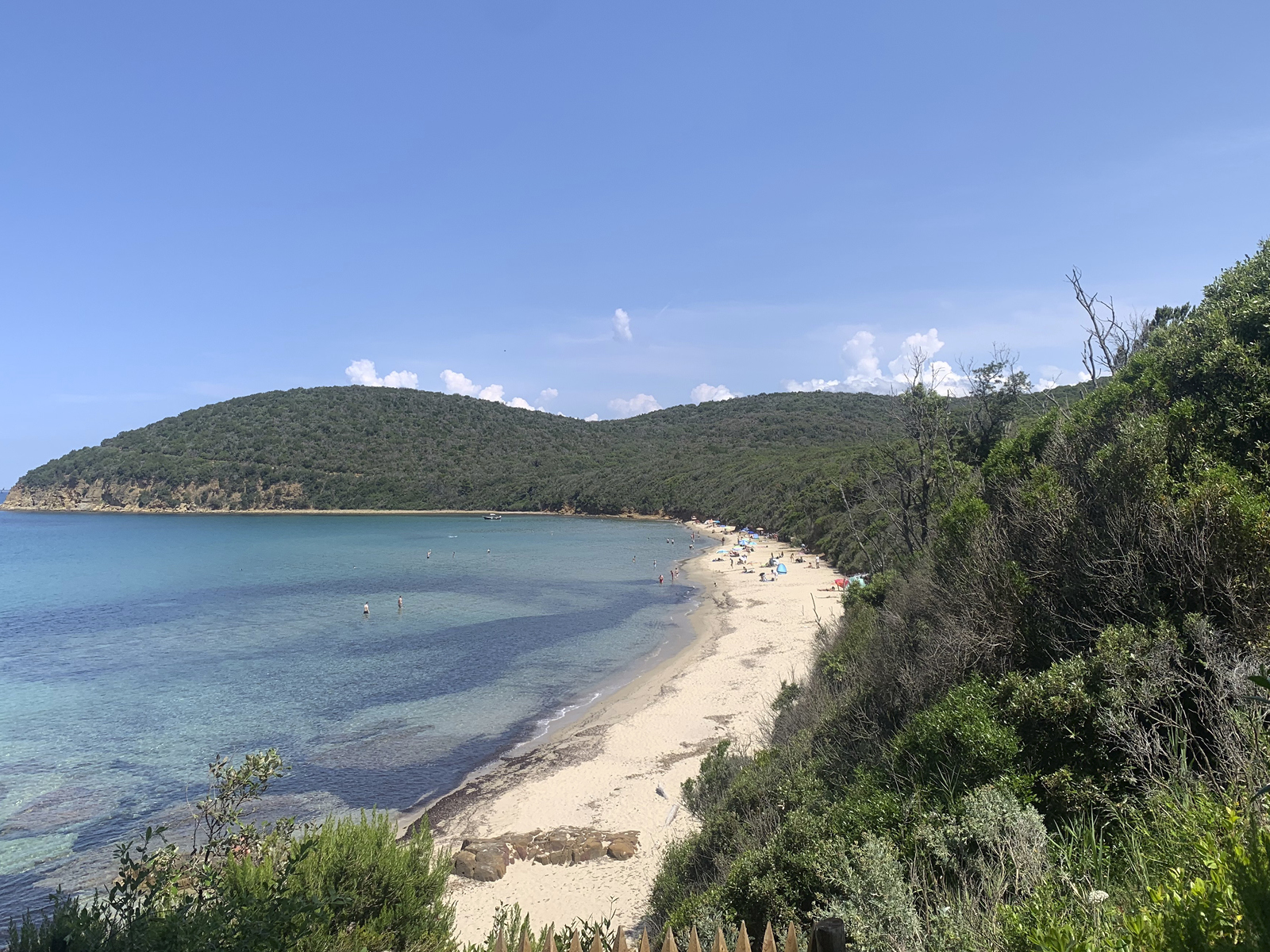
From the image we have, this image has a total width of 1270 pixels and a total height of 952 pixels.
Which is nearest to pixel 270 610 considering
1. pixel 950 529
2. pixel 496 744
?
pixel 496 744

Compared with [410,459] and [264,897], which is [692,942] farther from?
[410,459]

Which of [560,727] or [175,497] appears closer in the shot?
[560,727]

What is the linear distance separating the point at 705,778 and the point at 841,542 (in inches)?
1276

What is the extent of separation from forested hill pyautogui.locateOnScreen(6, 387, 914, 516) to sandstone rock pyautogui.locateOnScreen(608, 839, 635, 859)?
71.4 m

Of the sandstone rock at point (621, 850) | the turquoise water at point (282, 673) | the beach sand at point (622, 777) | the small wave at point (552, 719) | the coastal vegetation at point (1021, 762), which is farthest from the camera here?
the small wave at point (552, 719)

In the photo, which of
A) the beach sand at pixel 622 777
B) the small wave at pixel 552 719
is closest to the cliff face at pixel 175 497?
the beach sand at pixel 622 777

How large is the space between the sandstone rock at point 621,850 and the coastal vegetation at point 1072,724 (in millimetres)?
2127

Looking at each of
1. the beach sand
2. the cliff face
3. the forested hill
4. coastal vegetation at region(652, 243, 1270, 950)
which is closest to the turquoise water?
the beach sand

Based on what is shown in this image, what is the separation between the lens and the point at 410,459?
11631 cm

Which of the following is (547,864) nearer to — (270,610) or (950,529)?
(950,529)

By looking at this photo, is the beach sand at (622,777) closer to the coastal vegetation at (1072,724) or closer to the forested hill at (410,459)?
the coastal vegetation at (1072,724)

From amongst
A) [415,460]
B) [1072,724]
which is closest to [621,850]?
[1072,724]

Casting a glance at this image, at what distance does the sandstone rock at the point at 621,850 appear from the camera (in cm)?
1027

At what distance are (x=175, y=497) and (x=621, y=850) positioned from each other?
116 m
